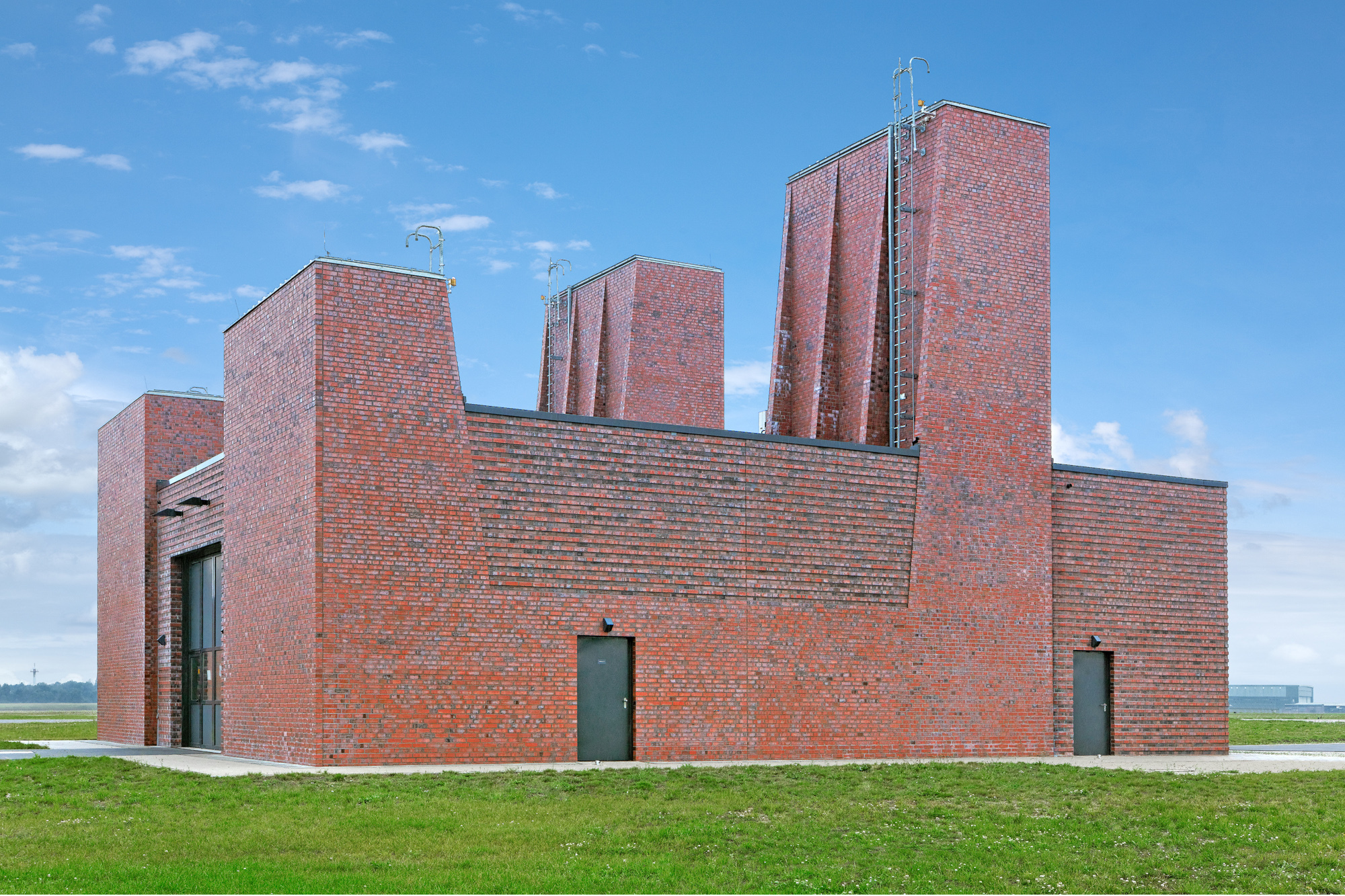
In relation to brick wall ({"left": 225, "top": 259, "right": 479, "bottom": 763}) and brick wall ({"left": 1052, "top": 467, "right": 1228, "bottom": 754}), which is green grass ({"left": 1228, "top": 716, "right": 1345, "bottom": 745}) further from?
brick wall ({"left": 225, "top": 259, "right": 479, "bottom": 763})

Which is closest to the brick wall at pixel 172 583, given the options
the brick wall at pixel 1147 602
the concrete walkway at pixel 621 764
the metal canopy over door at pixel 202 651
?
the metal canopy over door at pixel 202 651

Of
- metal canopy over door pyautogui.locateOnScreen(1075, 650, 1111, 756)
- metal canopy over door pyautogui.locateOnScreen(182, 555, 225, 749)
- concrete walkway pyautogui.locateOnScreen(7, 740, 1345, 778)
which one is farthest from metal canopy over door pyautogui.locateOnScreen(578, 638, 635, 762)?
metal canopy over door pyautogui.locateOnScreen(1075, 650, 1111, 756)

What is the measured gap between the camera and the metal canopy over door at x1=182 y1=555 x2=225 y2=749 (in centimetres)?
2592

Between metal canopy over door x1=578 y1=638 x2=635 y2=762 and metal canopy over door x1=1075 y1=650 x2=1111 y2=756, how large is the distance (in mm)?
9600

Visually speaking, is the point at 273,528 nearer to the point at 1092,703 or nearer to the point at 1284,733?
the point at 1092,703

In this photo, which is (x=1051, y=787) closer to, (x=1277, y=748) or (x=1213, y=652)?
(x=1213, y=652)

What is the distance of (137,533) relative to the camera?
2914cm

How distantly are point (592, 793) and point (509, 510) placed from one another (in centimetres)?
607

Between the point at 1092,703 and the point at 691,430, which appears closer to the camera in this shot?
the point at 691,430

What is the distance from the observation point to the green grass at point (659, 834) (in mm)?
11453

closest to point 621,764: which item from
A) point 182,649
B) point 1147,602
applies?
point 182,649

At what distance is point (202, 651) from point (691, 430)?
Result: 11.5m

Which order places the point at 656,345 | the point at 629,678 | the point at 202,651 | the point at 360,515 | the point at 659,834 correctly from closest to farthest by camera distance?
1. the point at 659,834
2. the point at 360,515
3. the point at 629,678
4. the point at 202,651
5. the point at 656,345

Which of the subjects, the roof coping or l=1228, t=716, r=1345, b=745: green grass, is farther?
l=1228, t=716, r=1345, b=745: green grass
